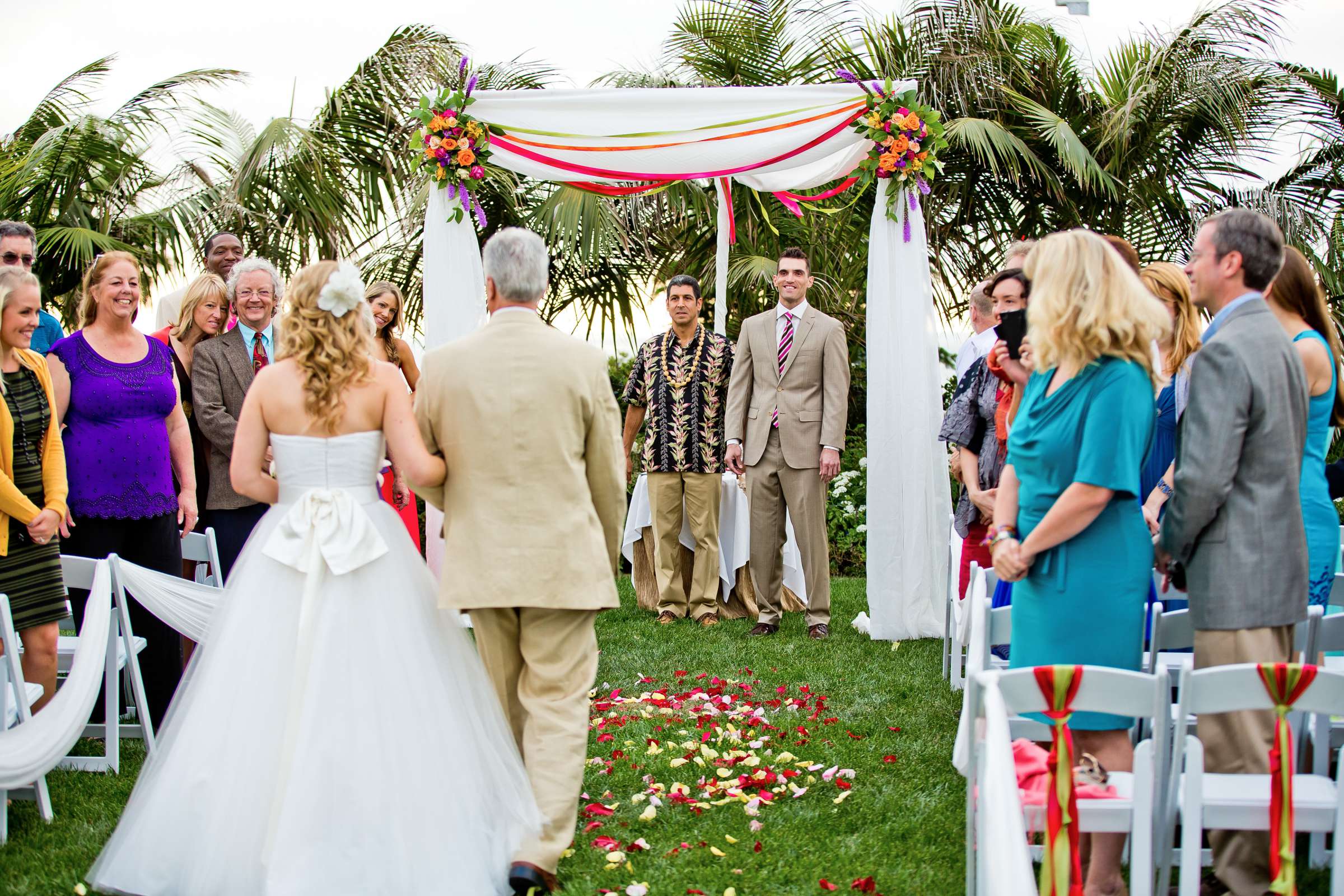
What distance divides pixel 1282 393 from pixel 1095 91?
8.12 meters

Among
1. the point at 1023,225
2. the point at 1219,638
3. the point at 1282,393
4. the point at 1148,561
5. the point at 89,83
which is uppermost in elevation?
the point at 89,83

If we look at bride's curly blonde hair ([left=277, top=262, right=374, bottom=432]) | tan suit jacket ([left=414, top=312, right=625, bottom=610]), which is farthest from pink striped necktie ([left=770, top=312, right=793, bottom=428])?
bride's curly blonde hair ([left=277, top=262, right=374, bottom=432])

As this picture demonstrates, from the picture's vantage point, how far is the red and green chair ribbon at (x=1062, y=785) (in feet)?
8.63

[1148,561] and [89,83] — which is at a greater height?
[89,83]

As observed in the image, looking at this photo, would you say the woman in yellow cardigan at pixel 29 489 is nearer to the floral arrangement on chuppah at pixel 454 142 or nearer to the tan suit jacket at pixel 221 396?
the tan suit jacket at pixel 221 396

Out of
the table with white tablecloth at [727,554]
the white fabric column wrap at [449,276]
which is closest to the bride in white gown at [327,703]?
the white fabric column wrap at [449,276]

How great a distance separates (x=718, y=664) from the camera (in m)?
6.36

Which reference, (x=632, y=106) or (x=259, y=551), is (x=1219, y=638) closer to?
(x=259, y=551)

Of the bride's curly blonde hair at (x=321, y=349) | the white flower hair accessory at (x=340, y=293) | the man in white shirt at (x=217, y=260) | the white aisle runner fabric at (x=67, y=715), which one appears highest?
the man in white shirt at (x=217, y=260)

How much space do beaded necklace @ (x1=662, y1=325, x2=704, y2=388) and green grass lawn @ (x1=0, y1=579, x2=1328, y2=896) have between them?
188 cm

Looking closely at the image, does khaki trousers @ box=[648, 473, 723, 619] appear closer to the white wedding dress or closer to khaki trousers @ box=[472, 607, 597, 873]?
khaki trousers @ box=[472, 607, 597, 873]

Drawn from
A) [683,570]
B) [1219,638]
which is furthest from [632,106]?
[1219,638]

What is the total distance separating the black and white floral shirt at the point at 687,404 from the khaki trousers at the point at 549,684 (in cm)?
394

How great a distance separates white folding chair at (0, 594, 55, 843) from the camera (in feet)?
12.6
